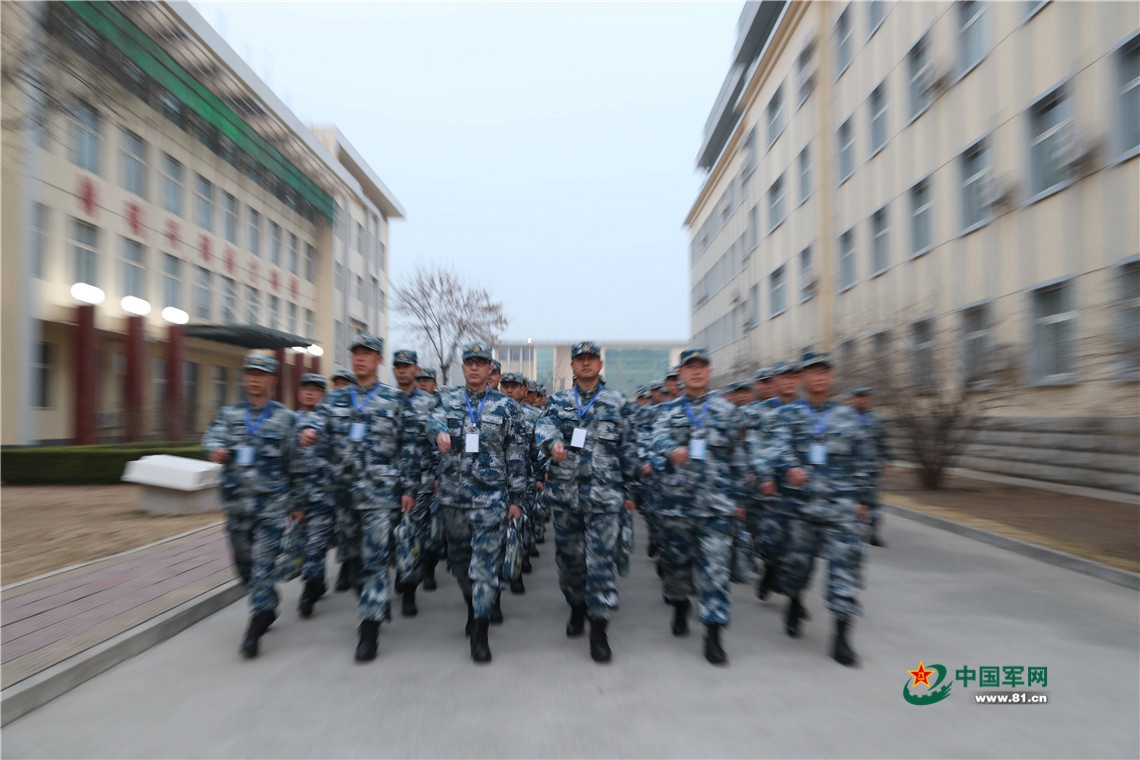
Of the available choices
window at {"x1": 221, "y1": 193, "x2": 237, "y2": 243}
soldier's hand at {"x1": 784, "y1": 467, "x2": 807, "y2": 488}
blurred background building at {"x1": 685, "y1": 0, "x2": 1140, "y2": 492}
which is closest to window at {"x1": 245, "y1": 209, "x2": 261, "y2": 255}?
window at {"x1": 221, "y1": 193, "x2": 237, "y2": 243}

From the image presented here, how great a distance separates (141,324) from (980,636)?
23.1 metres

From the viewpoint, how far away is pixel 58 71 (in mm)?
7414

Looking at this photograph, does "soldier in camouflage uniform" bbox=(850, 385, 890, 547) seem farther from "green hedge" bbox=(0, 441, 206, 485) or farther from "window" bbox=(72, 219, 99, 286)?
"window" bbox=(72, 219, 99, 286)

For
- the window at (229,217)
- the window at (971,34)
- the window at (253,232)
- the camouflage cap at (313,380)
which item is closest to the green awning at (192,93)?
the window at (229,217)

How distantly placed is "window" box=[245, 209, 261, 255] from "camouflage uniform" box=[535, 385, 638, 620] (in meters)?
29.4

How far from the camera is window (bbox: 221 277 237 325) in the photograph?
2805 cm

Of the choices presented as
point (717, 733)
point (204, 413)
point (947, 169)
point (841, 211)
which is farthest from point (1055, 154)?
point (204, 413)

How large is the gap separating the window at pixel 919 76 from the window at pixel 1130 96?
6051mm

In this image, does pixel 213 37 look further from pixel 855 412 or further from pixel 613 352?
pixel 613 352

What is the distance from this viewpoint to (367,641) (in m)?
4.79

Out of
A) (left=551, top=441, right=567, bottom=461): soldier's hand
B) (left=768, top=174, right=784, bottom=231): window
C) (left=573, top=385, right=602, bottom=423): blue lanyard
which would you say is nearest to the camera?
(left=551, top=441, right=567, bottom=461): soldier's hand

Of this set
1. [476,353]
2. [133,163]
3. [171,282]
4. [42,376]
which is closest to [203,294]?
[171,282]

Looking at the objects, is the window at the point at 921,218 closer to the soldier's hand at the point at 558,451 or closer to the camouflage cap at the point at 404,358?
the camouflage cap at the point at 404,358

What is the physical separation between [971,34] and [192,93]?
23.6m
